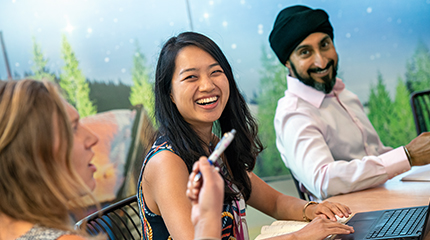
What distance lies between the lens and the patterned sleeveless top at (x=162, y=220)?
128cm

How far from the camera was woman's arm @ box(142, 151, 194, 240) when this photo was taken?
110 centimetres

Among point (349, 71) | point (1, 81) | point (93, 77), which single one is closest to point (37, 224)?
point (1, 81)

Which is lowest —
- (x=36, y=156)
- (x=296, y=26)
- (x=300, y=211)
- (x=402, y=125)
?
(x=402, y=125)

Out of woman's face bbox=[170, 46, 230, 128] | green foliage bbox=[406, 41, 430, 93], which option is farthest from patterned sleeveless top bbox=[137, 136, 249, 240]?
green foliage bbox=[406, 41, 430, 93]

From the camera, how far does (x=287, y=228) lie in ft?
4.67

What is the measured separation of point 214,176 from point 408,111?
3.27m

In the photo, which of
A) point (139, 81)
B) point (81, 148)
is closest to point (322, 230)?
point (81, 148)

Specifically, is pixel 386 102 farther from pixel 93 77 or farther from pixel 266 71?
pixel 93 77

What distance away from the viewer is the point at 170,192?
1145mm

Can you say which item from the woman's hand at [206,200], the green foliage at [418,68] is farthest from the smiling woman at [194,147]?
the green foliage at [418,68]

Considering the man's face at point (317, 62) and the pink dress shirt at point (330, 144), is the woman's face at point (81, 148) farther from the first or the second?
the man's face at point (317, 62)

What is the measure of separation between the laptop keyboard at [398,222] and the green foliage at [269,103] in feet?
7.59

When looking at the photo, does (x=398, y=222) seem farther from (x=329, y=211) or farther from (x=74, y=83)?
(x=74, y=83)

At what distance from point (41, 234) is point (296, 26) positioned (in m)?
1.64
